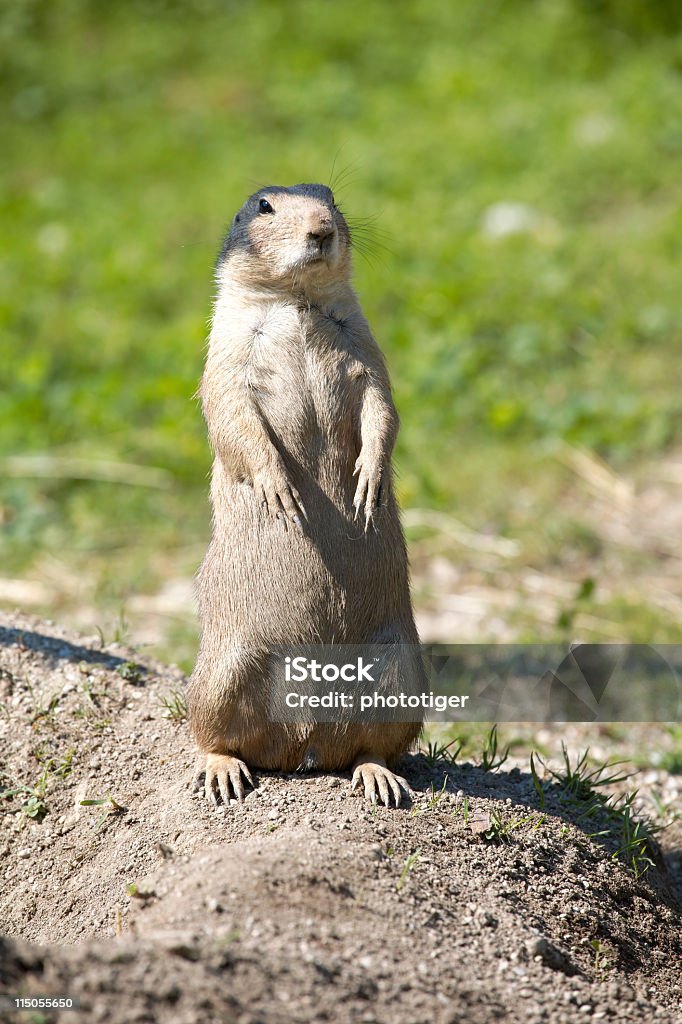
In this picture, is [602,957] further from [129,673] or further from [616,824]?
[129,673]

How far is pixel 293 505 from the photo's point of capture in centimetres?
348

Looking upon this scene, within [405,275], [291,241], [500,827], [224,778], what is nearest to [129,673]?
[224,778]

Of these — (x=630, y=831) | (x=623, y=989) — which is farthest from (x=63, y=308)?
(x=623, y=989)

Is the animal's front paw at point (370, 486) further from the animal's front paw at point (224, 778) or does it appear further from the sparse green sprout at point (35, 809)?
the sparse green sprout at point (35, 809)

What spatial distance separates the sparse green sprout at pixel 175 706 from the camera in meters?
3.94

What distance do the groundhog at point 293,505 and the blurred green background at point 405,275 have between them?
76 cm

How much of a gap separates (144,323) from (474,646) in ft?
14.9

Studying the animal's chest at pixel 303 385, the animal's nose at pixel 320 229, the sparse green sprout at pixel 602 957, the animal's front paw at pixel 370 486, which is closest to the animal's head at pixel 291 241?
the animal's nose at pixel 320 229

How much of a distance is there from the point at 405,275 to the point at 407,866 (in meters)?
6.47

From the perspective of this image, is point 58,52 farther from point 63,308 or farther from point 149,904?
point 149,904

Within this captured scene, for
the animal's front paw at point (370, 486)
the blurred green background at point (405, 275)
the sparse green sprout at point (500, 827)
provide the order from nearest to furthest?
the sparse green sprout at point (500, 827) → the animal's front paw at point (370, 486) → the blurred green background at point (405, 275)

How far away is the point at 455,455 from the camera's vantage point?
7422 mm

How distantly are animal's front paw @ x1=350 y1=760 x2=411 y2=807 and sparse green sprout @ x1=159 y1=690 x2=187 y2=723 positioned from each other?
67cm

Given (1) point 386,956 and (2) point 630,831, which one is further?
(2) point 630,831
